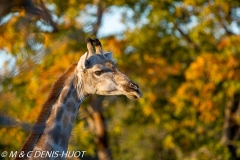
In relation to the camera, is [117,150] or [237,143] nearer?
[237,143]

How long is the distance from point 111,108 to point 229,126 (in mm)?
4736

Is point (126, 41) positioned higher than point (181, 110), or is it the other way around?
point (126, 41)

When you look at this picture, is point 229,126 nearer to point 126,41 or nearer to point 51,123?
point 126,41

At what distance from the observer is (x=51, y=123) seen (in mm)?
7289

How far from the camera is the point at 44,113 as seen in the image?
7301 millimetres

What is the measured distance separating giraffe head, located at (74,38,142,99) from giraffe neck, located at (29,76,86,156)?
0.76ft

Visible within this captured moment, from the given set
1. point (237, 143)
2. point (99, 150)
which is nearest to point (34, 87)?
point (99, 150)

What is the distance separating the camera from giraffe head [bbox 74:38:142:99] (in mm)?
7949

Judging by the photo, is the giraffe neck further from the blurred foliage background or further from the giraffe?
the blurred foliage background

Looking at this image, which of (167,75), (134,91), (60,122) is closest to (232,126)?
(167,75)

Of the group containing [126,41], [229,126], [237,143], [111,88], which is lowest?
[111,88]

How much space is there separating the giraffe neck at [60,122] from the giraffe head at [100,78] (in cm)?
23

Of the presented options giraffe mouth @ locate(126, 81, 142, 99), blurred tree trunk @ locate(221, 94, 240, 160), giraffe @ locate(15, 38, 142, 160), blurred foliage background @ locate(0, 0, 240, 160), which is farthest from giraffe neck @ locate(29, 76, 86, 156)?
blurred tree trunk @ locate(221, 94, 240, 160)

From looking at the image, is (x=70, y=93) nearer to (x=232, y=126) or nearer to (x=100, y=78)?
(x=100, y=78)
